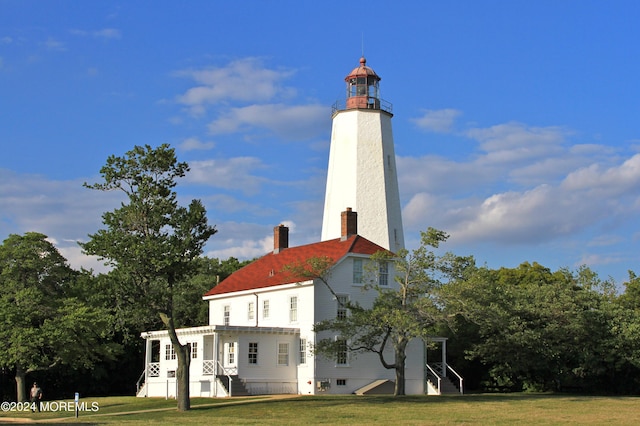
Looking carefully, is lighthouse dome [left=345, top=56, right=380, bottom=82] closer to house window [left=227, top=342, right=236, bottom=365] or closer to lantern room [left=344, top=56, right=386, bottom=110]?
lantern room [left=344, top=56, right=386, bottom=110]

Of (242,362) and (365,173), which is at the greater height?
(365,173)

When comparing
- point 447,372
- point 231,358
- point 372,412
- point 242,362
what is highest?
point 231,358

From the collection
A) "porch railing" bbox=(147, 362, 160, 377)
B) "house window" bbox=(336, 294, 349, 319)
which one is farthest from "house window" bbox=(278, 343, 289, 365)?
"porch railing" bbox=(147, 362, 160, 377)

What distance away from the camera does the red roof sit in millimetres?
39594

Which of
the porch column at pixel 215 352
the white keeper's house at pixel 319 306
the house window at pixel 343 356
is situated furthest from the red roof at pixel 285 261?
the porch column at pixel 215 352

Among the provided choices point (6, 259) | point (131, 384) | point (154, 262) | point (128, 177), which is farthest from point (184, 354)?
point (131, 384)

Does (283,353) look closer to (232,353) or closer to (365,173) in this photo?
(232,353)

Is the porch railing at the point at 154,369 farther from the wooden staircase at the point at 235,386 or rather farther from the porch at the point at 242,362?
the wooden staircase at the point at 235,386

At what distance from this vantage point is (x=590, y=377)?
138ft

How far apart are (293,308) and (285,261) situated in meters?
4.47

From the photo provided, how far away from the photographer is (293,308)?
3972 centimetres

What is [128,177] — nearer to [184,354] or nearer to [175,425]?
[184,354]

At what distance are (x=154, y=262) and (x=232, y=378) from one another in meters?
10.6

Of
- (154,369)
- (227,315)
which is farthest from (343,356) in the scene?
(154,369)
